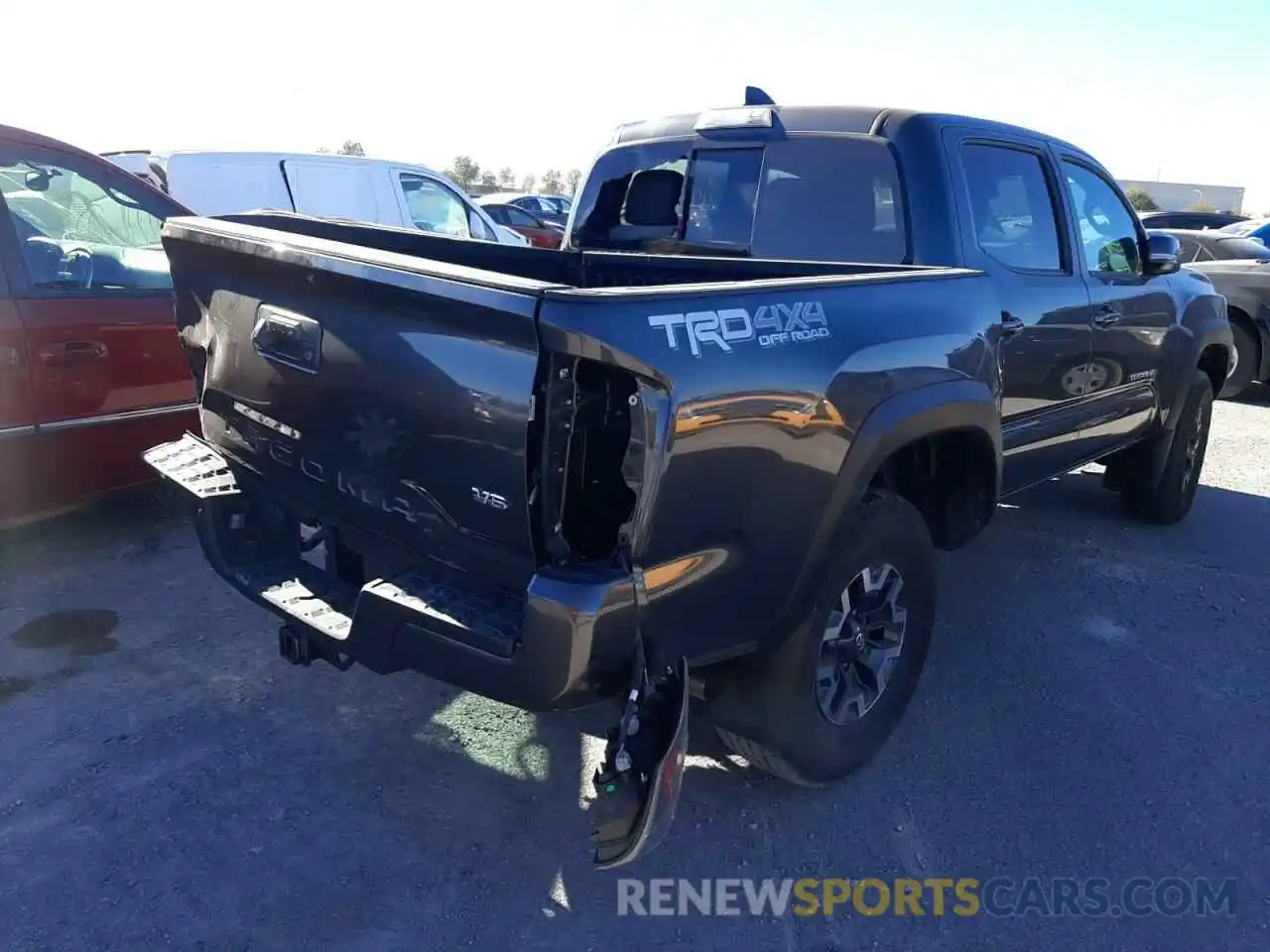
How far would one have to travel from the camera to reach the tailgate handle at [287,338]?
2.62m

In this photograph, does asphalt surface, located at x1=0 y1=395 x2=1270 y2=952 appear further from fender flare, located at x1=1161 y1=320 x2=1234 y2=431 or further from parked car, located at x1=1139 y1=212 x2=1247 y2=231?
parked car, located at x1=1139 y1=212 x2=1247 y2=231

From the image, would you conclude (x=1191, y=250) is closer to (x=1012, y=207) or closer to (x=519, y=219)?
(x=1012, y=207)

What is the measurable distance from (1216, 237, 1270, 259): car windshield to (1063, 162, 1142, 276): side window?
6583 millimetres

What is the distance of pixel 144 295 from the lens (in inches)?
185

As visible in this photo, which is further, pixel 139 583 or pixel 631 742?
pixel 139 583

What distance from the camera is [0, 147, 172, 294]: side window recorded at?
4434 millimetres

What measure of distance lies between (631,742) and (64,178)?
418 cm

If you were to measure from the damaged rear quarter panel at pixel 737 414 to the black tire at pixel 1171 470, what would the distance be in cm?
349

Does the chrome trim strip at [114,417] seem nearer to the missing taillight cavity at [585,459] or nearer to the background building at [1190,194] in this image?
the missing taillight cavity at [585,459]

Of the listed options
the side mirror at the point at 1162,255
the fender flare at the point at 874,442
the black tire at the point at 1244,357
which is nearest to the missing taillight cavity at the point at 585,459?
the fender flare at the point at 874,442

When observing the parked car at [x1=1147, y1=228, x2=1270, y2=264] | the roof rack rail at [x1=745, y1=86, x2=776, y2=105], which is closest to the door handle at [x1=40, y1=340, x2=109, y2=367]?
the roof rack rail at [x1=745, y1=86, x2=776, y2=105]

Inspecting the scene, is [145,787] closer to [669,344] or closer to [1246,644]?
[669,344]

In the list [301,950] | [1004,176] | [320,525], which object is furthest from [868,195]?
[301,950]

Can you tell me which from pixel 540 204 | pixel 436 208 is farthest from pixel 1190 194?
pixel 436 208
